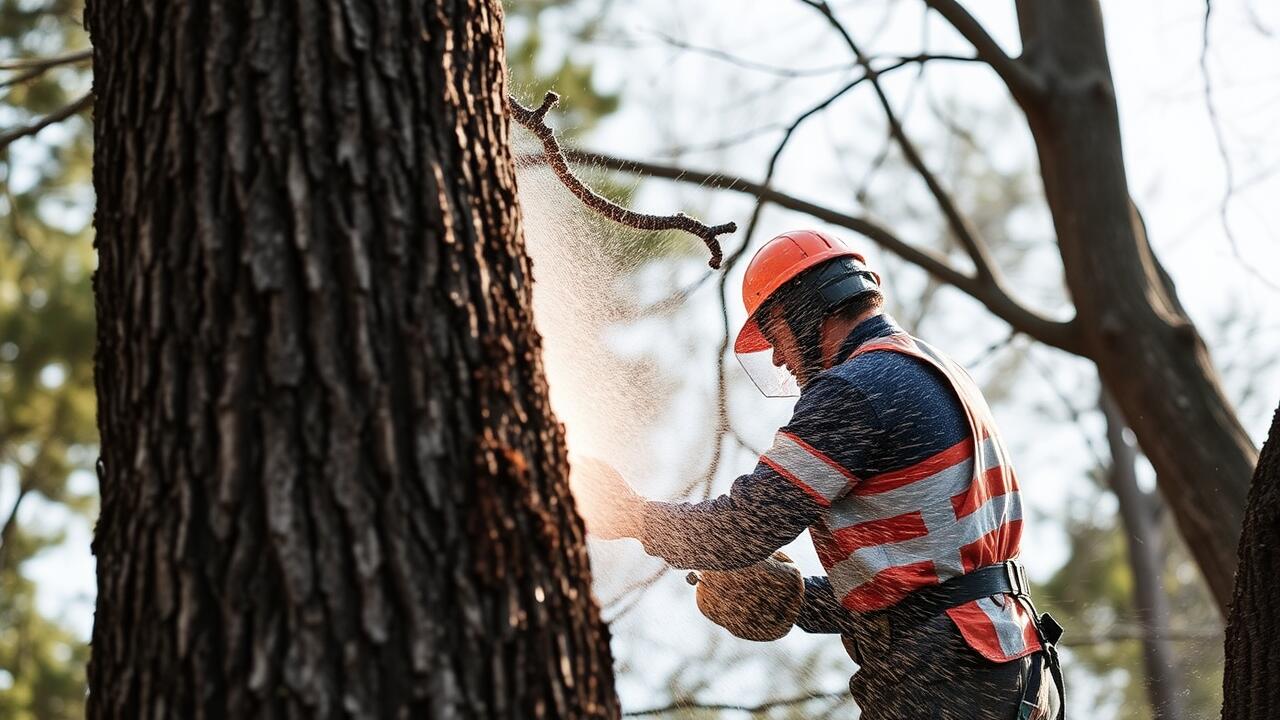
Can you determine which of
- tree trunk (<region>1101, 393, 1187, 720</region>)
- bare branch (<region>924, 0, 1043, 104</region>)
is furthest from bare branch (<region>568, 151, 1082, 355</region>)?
tree trunk (<region>1101, 393, 1187, 720</region>)

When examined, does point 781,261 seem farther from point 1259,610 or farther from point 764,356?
point 1259,610

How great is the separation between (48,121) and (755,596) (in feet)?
12.6

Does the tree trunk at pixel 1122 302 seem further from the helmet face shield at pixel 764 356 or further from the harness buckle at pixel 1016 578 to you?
the helmet face shield at pixel 764 356

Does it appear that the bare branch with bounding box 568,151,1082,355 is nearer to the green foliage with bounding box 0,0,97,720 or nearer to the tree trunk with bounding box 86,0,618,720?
the tree trunk with bounding box 86,0,618,720

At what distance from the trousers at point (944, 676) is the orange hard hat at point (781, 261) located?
993 millimetres

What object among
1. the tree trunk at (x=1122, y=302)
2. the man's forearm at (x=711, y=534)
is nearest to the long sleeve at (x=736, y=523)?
the man's forearm at (x=711, y=534)

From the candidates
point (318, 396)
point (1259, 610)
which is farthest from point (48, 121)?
point (1259, 610)

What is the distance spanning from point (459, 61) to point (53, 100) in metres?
9.60

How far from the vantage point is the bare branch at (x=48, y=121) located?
16.7 feet

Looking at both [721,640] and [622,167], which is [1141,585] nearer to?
[622,167]

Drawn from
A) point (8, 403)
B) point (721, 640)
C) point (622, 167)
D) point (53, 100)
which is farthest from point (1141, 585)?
point (8, 403)

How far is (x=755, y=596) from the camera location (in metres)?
3.37

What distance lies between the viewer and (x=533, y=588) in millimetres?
1774

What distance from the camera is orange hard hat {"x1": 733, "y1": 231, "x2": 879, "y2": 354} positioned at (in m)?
3.36
